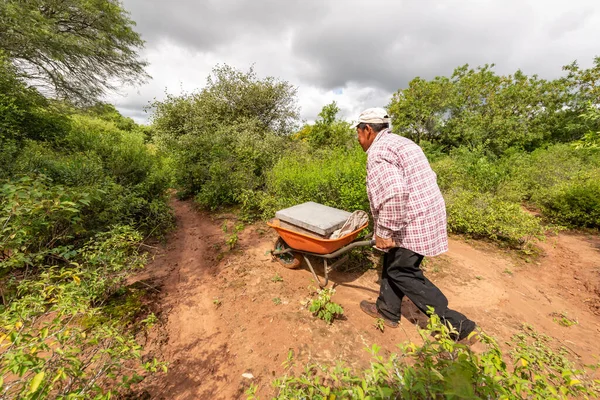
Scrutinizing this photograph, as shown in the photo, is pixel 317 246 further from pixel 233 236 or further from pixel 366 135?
pixel 233 236

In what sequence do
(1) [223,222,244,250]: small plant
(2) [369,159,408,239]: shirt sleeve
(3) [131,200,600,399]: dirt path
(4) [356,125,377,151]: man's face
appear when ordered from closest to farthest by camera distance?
(2) [369,159,408,239]: shirt sleeve → (3) [131,200,600,399]: dirt path → (4) [356,125,377,151]: man's face → (1) [223,222,244,250]: small plant

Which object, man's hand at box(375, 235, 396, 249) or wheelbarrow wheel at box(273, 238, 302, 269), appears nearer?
man's hand at box(375, 235, 396, 249)

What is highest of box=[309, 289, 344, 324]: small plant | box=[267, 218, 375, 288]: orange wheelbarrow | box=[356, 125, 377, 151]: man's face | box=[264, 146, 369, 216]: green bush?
box=[356, 125, 377, 151]: man's face

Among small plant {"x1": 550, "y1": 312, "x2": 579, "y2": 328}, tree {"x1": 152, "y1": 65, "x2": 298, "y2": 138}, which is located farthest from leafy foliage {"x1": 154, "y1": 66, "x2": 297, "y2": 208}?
small plant {"x1": 550, "y1": 312, "x2": 579, "y2": 328}

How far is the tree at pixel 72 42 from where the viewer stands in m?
6.95

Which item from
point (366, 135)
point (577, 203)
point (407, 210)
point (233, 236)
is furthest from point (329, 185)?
point (577, 203)

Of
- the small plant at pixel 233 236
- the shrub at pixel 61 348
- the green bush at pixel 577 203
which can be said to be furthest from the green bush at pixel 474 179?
the shrub at pixel 61 348

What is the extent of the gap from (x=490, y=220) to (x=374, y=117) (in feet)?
14.1

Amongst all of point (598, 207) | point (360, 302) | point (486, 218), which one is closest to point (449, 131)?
point (598, 207)

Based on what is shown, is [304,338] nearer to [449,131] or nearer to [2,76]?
[2,76]

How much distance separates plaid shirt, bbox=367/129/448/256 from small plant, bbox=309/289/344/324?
1.05 meters

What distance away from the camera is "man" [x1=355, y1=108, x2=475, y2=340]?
6.97 feet

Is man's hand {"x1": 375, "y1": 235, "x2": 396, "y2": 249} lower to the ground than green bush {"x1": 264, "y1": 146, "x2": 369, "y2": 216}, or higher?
lower

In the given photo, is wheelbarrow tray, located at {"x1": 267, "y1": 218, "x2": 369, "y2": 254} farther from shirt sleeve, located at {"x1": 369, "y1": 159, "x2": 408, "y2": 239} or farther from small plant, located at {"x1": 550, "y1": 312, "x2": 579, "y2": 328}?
small plant, located at {"x1": 550, "y1": 312, "x2": 579, "y2": 328}
